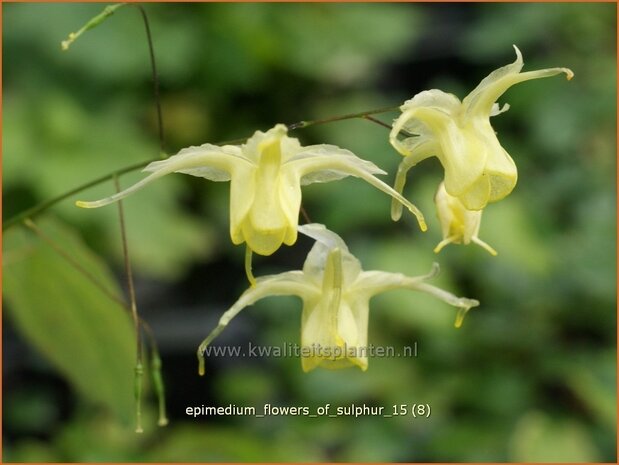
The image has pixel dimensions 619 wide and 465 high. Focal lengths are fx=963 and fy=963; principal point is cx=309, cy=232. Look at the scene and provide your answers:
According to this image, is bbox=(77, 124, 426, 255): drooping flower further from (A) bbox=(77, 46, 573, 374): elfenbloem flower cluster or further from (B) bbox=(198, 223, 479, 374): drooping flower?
(B) bbox=(198, 223, 479, 374): drooping flower

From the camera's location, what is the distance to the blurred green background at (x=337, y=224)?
2.65 m

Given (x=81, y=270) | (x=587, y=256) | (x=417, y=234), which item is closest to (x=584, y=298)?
(x=587, y=256)

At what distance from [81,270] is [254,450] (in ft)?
3.18

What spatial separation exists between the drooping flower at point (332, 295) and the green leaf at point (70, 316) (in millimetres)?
425

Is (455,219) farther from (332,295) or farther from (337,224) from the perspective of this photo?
(337,224)

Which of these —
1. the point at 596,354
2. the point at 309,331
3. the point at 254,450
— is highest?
the point at 309,331

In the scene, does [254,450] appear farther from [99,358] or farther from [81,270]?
[81,270]

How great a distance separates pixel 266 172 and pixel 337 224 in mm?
1620

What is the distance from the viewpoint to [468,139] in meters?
1.29

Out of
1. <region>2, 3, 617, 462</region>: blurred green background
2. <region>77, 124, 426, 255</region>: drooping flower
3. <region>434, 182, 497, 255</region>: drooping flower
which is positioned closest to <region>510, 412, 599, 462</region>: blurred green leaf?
<region>2, 3, 617, 462</region>: blurred green background

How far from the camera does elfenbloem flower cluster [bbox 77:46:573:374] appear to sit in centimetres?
123

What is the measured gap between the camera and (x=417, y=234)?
2.82 m

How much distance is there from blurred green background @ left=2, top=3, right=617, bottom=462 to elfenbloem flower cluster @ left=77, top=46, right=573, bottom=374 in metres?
1.11

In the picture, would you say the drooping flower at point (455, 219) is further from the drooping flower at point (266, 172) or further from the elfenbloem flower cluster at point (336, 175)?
the drooping flower at point (266, 172)
